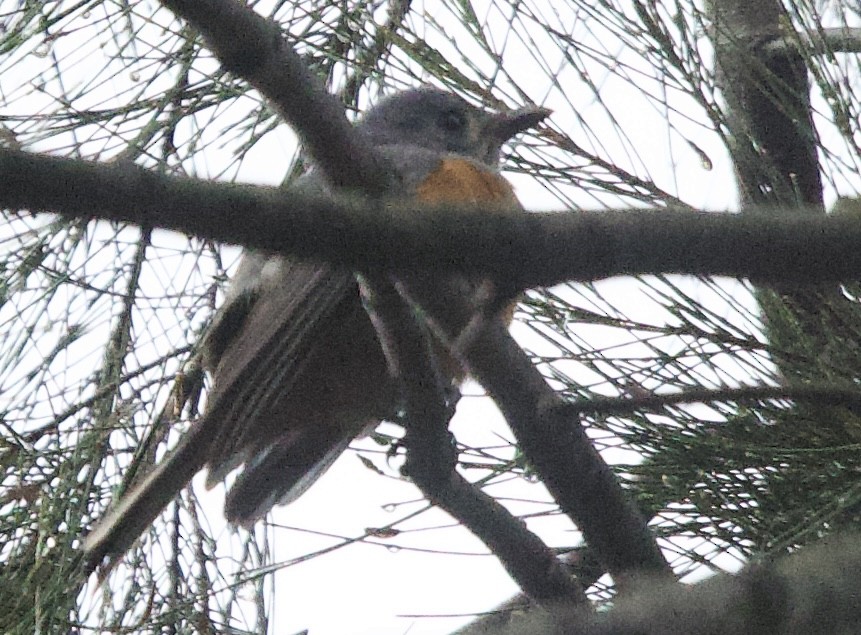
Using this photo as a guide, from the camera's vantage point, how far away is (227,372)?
2.46 m

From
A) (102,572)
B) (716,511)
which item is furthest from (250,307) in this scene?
(716,511)

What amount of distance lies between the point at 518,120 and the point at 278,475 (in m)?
0.93

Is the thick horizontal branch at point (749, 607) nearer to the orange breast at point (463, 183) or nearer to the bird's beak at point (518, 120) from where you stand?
the bird's beak at point (518, 120)

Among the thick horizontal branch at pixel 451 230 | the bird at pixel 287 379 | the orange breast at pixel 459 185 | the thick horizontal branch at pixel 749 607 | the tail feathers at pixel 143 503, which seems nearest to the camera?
the thick horizontal branch at pixel 749 607

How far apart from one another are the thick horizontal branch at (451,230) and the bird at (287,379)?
1351mm

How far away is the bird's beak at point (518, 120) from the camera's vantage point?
241 cm

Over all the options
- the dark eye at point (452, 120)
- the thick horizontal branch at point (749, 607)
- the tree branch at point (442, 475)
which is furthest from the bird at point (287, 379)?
the thick horizontal branch at point (749, 607)

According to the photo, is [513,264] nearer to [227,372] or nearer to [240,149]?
[227,372]

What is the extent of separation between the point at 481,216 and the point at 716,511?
1227 mm

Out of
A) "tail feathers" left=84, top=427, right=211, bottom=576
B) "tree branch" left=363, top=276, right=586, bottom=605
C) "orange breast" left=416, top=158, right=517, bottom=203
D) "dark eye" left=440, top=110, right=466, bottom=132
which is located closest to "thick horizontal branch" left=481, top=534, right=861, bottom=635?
"tree branch" left=363, top=276, right=586, bottom=605

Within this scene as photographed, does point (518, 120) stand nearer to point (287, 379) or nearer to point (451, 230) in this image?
point (287, 379)

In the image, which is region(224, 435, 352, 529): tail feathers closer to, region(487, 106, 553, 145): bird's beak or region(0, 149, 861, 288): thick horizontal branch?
region(487, 106, 553, 145): bird's beak

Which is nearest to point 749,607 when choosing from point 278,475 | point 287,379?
point 287,379

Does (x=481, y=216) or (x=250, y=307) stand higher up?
(x=250, y=307)
